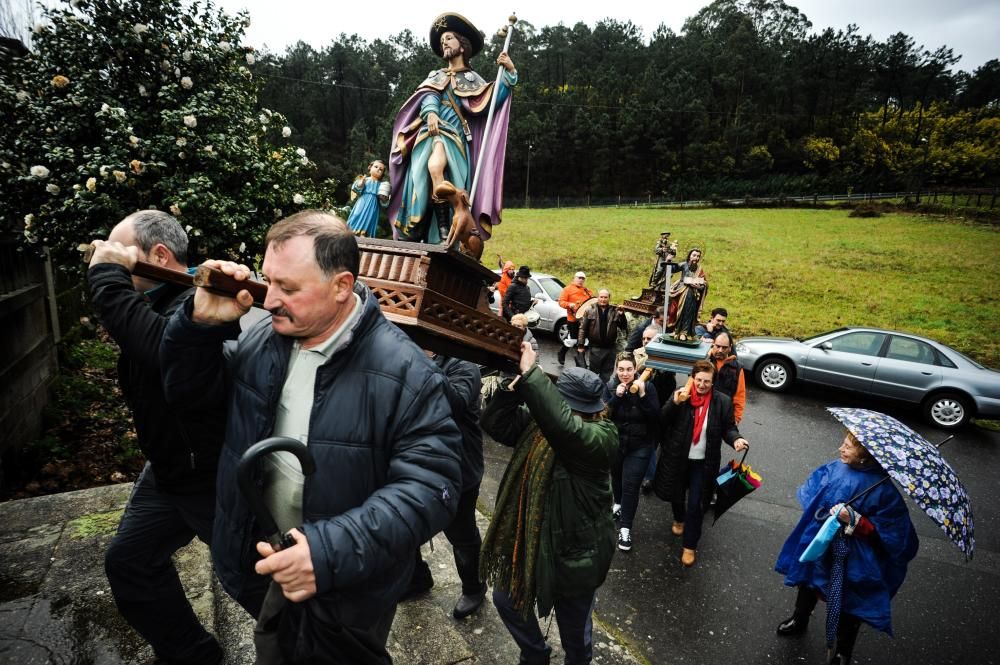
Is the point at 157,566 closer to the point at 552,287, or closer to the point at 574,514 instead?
the point at 574,514

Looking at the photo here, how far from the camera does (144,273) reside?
5.81 feet

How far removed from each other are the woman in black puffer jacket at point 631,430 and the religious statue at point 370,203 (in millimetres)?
2601

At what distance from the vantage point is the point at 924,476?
2799 mm

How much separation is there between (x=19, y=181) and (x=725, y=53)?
71969 millimetres

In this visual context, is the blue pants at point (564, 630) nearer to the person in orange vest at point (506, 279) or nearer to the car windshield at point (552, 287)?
the person in orange vest at point (506, 279)

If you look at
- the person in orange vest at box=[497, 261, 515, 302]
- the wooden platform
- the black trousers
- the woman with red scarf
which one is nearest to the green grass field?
the person in orange vest at box=[497, 261, 515, 302]

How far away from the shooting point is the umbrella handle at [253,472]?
1.37 meters

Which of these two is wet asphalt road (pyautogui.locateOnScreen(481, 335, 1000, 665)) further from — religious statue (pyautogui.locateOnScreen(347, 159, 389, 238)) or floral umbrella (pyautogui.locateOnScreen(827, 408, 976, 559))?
religious statue (pyautogui.locateOnScreen(347, 159, 389, 238))

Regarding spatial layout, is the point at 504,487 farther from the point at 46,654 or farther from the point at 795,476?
the point at 795,476

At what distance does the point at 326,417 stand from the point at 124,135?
4.61 meters

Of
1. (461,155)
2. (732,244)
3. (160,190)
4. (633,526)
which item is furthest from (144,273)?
(732,244)

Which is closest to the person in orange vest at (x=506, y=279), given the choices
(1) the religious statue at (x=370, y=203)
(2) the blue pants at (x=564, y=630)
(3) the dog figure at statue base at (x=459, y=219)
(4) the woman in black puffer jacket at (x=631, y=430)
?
(4) the woman in black puffer jacket at (x=631, y=430)

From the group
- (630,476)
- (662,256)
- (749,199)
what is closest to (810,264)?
(662,256)

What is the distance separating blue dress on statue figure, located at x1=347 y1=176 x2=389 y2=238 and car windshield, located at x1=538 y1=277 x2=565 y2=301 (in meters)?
10.5
